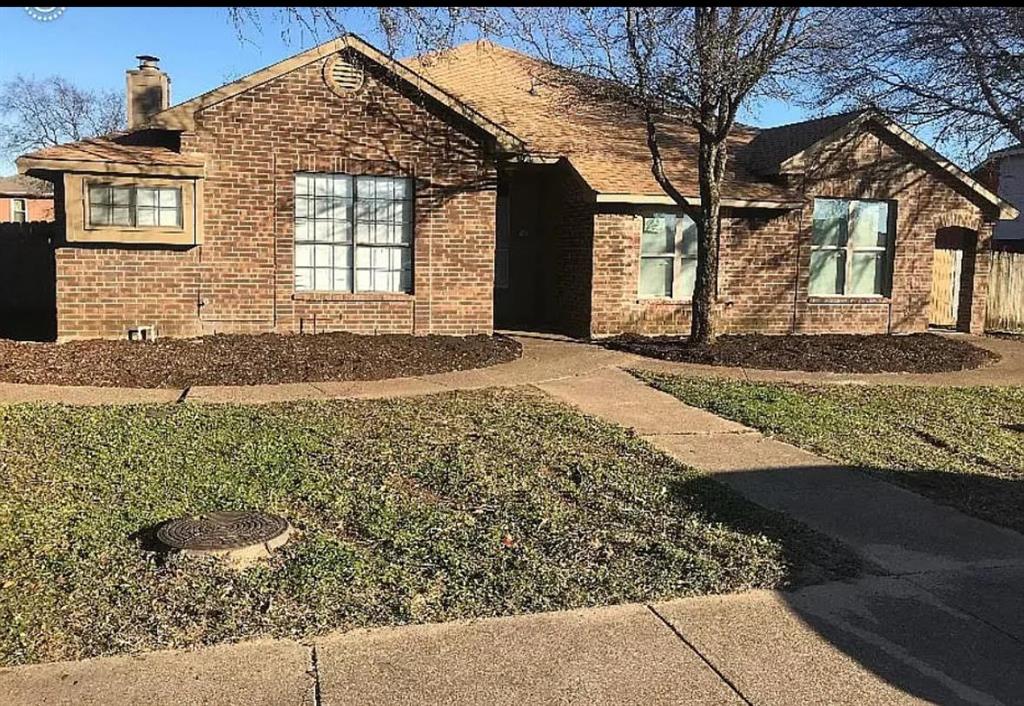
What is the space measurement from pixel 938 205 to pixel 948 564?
46.7ft

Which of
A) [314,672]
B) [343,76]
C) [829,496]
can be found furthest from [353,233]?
[314,672]

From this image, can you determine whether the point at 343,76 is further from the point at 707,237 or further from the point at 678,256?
the point at 678,256

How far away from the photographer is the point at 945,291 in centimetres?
1931

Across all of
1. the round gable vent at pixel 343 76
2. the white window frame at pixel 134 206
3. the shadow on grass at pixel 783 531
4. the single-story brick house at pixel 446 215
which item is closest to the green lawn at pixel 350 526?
the shadow on grass at pixel 783 531

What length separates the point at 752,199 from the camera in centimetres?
1559

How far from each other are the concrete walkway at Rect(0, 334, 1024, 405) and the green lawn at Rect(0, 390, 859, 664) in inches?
45.5

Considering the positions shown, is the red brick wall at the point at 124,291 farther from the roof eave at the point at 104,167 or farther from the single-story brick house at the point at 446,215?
the roof eave at the point at 104,167

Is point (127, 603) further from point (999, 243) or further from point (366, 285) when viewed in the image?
point (999, 243)

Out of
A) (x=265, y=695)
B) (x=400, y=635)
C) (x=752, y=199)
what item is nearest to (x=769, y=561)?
(x=400, y=635)

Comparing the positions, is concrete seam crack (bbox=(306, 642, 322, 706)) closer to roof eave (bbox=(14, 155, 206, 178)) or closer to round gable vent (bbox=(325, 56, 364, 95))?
roof eave (bbox=(14, 155, 206, 178))

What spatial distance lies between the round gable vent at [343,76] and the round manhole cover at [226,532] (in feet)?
31.3

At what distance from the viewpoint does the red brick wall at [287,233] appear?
42.4ft

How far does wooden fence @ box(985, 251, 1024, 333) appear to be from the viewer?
1962 centimetres

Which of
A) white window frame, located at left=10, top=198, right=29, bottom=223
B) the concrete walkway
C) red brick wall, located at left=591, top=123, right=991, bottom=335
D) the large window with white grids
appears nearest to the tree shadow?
the concrete walkway
